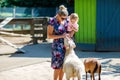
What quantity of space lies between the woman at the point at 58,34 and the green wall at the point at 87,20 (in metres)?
7.56

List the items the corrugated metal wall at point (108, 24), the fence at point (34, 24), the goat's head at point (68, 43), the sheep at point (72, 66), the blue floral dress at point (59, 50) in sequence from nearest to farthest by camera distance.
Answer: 1. the sheep at point (72, 66)
2. the goat's head at point (68, 43)
3. the blue floral dress at point (59, 50)
4. the corrugated metal wall at point (108, 24)
5. the fence at point (34, 24)

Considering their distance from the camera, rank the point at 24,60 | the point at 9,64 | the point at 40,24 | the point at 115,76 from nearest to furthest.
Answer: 1. the point at 115,76
2. the point at 9,64
3. the point at 24,60
4. the point at 40,24

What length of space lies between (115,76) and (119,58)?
127 inches

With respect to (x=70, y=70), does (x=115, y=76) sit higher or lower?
lower

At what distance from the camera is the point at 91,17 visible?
598 inches

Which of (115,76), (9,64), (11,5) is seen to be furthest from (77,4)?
(11,5)

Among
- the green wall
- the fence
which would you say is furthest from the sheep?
the fence

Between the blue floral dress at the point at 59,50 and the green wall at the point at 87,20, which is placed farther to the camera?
the green wall at the point at 87,20

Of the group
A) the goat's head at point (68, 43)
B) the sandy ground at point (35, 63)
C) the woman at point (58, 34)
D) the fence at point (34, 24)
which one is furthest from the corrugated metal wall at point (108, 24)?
the goat's head at point (68, 43)

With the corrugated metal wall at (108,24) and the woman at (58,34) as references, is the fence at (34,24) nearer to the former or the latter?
the corrugated metal wall at (108,24)

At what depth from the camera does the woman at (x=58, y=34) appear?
7.46 metres

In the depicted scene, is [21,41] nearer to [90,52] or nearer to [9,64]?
[90,52]

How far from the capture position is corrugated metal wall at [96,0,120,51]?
1489 cm

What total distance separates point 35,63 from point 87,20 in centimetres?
399
